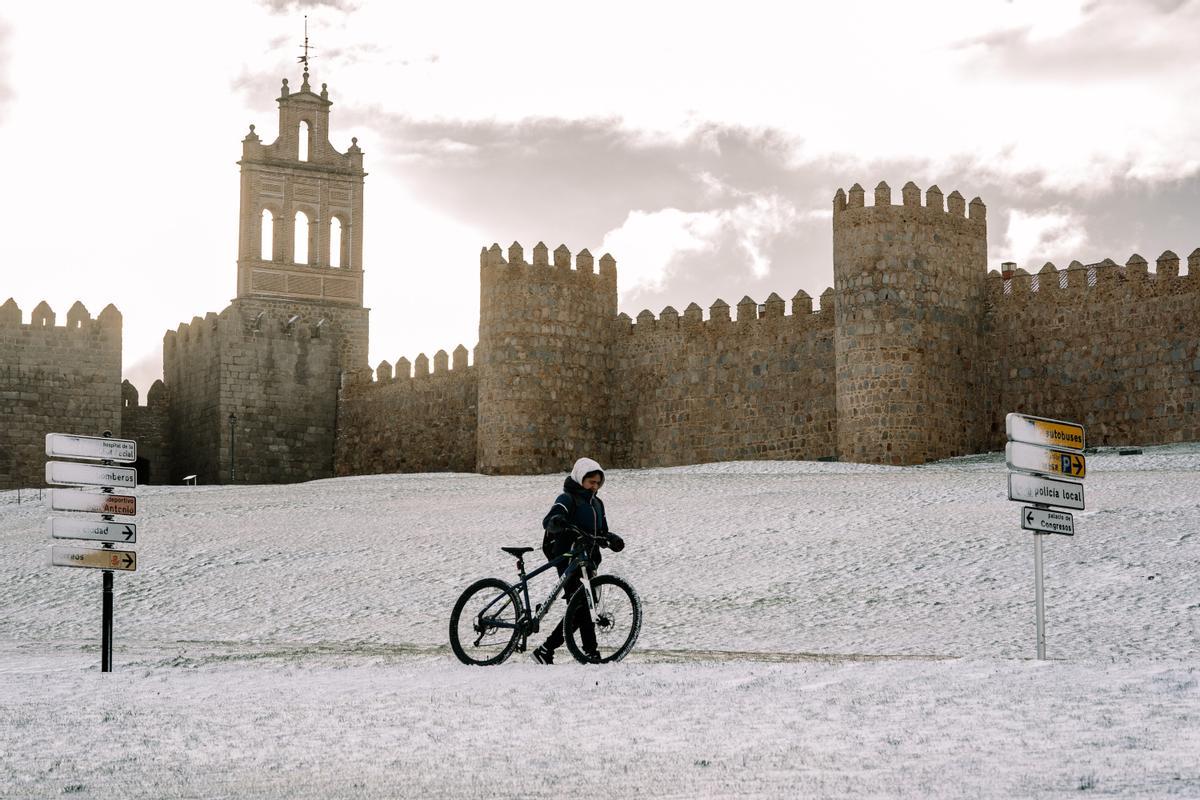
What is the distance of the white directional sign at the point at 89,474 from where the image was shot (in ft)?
31.2

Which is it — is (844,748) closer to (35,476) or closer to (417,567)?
(417,567)

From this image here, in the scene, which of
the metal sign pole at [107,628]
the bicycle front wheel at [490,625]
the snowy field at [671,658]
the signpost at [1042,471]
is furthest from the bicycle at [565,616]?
the signpost at [1042,471]

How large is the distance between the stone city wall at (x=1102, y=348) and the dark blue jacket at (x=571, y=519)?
1550 cm

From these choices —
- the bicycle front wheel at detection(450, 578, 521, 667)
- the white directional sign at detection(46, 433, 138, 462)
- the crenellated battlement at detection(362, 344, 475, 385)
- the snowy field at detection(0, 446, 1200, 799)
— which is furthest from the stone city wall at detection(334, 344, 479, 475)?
the bicycle front wheel at detection(450, 578, 521, 667)

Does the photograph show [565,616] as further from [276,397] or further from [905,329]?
[276,397]

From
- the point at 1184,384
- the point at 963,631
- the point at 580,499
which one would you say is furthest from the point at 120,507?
the point at 1184,384

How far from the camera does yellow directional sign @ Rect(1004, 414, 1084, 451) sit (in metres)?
9.12

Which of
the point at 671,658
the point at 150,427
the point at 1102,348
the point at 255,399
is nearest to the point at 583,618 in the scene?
the point at 671,658

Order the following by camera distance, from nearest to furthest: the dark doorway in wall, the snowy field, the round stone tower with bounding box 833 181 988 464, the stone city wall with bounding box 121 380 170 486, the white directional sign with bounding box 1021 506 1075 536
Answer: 1. the snowy field
2. the white directional sign with bounding box 1021 506 1075 536
3. the round stone tower with bounding box 833 181 988 464
4. the dark doorway in wall
5. the stone city wall with bounding box 121 380 170 486

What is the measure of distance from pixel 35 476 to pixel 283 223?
980cm

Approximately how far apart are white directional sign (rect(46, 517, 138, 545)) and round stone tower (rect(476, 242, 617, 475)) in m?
17.3

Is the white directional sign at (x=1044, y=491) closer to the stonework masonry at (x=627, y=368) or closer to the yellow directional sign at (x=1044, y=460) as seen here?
the yellow directional sign at (x=1044, y=460)

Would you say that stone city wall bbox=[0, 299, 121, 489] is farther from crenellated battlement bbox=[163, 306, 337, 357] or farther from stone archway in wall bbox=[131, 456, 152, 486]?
crenellated battlement bbox=[163, 306, 337, 357]

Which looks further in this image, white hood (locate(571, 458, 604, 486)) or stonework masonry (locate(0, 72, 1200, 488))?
stonework masonry (locate(0, 72, 1200, 488))
